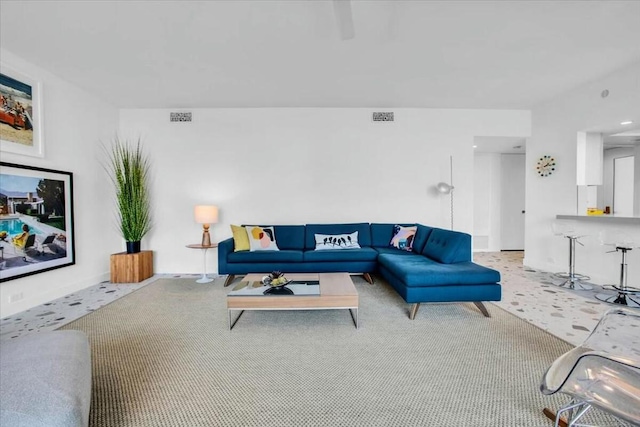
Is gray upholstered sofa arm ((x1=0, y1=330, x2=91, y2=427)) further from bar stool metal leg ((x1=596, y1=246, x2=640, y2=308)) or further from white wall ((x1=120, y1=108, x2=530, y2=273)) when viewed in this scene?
bar stool metal leg ((x1=596, y1=246, x2=640, y2=308))

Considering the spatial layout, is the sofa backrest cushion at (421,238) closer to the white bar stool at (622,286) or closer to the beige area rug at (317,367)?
the beige area rug at (317,367)

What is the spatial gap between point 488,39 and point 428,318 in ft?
9.71

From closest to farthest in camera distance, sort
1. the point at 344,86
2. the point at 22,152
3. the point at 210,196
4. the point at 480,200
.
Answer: the point at 22,152
the point at 344,86
the point at 210,196
the point at 480,200

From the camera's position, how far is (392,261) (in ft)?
11.1

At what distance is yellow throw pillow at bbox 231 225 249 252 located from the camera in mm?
4164

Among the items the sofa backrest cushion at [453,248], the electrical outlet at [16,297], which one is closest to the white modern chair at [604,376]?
the sofa backrest cushion at [453,248]

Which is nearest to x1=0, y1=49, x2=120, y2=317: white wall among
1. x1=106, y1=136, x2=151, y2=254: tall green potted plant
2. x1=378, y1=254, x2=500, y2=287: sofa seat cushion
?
x1=106, y1=136, x2=151, y2=254: tall green potted plant

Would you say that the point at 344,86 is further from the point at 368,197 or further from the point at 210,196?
the point at 210,196

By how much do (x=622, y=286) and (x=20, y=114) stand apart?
7.41 m

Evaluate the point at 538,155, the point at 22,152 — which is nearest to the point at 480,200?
the point at 538,155

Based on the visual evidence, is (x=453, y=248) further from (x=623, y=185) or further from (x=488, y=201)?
→ (x=623, y=185)

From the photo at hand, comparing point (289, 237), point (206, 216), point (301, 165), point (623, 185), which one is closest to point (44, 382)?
point (206, 216)

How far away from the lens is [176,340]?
2.44 meters

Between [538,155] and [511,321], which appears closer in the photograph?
[511,321]
